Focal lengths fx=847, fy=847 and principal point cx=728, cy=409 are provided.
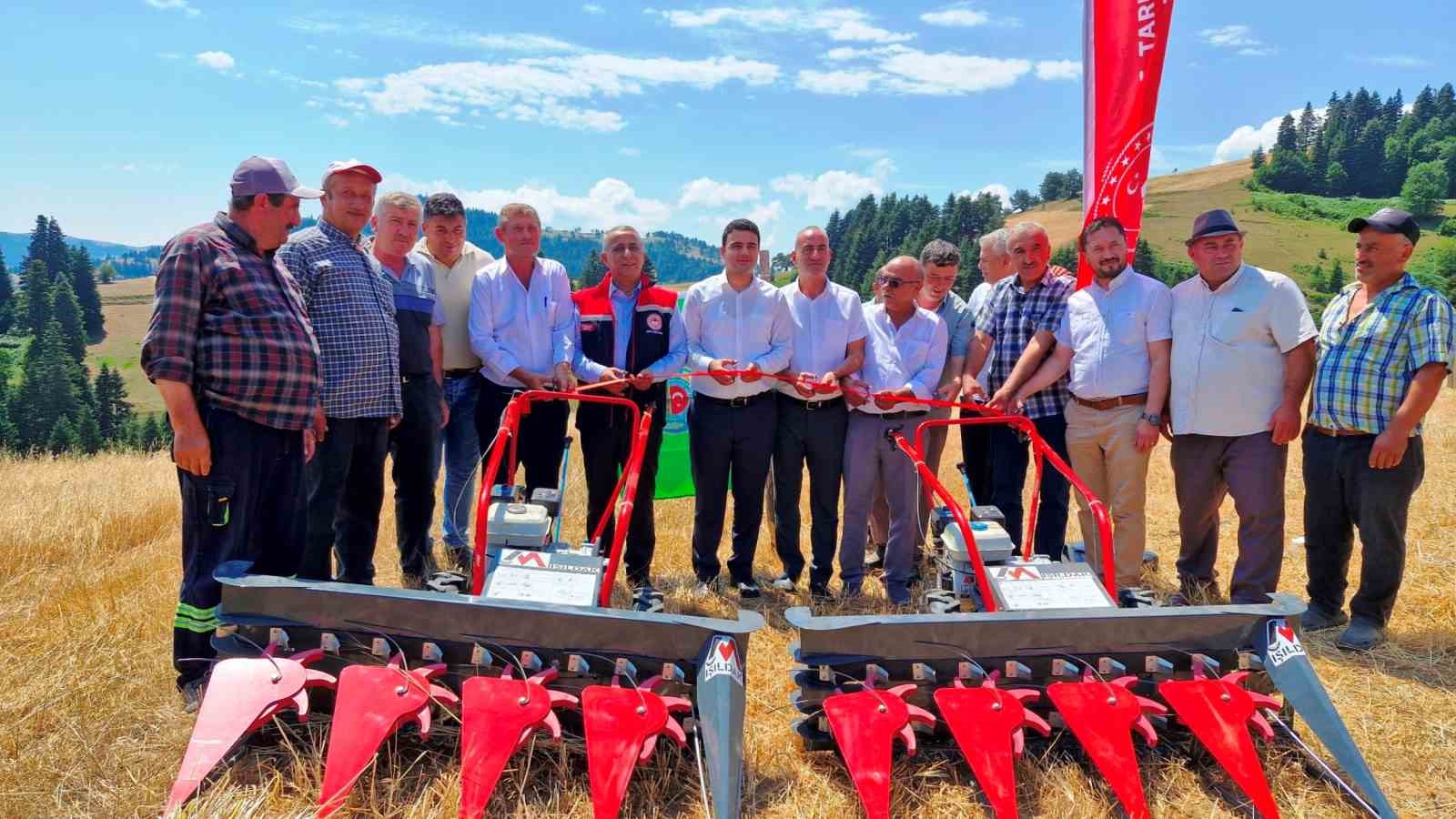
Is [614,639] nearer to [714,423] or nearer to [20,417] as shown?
[714,423]

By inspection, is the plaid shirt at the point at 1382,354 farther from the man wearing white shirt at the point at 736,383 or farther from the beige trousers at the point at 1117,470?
the man wearing white shirt at the point at 736,383

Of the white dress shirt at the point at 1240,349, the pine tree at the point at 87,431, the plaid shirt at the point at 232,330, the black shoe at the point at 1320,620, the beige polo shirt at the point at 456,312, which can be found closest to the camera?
the plaid shirt at the point at 232,330

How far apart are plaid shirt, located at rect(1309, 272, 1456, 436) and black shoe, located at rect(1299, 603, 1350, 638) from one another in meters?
1.13

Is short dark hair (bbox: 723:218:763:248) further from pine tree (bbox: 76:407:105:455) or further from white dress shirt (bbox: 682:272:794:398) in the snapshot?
pine tree (bbox: 76:407:105:455)

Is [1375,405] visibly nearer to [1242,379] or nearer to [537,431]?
[1242,379]

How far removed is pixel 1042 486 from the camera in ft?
17.9

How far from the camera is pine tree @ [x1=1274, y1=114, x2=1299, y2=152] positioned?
103 m

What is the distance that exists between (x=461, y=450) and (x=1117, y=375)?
428 cm

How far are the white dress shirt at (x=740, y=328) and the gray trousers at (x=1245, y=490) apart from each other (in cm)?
242

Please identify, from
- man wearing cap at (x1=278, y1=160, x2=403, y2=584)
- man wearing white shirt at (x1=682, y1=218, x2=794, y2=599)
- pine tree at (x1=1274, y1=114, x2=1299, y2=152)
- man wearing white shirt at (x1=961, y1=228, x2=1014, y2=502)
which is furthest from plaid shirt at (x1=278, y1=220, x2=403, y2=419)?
pine tree at (x1=1274, y1=114, x2=1299, y2=152)

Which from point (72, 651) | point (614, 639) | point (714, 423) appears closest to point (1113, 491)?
point (714, 423)

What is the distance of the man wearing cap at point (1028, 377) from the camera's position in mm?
5324

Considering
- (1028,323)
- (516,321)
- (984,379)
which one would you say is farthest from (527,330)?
(1028,323)

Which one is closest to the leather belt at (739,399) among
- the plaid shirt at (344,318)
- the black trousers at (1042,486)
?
the black trousers at (1042,486)
